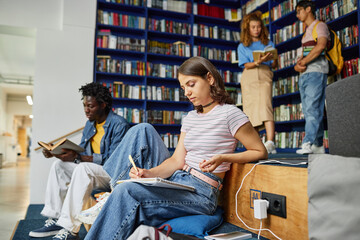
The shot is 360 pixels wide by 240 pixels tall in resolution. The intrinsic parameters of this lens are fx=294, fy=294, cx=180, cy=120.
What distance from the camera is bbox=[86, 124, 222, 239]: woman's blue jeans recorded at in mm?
1071

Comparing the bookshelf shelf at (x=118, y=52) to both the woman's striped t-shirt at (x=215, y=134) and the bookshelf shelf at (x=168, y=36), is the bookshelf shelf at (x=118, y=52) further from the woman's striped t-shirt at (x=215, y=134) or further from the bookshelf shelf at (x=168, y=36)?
the woman's striped t-shirt at (x=215, y=134)

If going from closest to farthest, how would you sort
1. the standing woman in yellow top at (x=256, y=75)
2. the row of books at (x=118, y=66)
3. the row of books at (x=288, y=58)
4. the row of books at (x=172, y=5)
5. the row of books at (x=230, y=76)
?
the standing woman in yellow top at (x=256, y=75) < the row of books at (x=288, y=58) < the row of books at (x=118, y=66) < the row of books at (x=172, y=5) < the row of books at (x=230, y=76)

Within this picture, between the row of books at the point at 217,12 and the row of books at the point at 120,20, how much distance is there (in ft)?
2.94

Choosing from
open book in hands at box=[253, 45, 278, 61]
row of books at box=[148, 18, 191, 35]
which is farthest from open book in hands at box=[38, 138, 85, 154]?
row of books at box=[148, 18, 191, 35]

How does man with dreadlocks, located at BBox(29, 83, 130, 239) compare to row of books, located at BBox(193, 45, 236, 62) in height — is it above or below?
below

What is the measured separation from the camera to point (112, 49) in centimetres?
416

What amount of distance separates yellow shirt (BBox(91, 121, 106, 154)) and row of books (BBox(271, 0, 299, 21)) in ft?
9.27

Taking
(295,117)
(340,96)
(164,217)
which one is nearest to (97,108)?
(164,217)

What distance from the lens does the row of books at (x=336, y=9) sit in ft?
9.80

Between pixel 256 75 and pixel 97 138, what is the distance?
1546mm

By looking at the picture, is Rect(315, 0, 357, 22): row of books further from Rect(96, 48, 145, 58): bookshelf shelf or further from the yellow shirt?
the yellow shirt

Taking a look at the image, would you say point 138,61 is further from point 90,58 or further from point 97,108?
point 97,108

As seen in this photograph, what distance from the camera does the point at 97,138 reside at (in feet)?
8.01

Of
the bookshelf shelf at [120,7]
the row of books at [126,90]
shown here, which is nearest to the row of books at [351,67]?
the row of books at [126,90]
